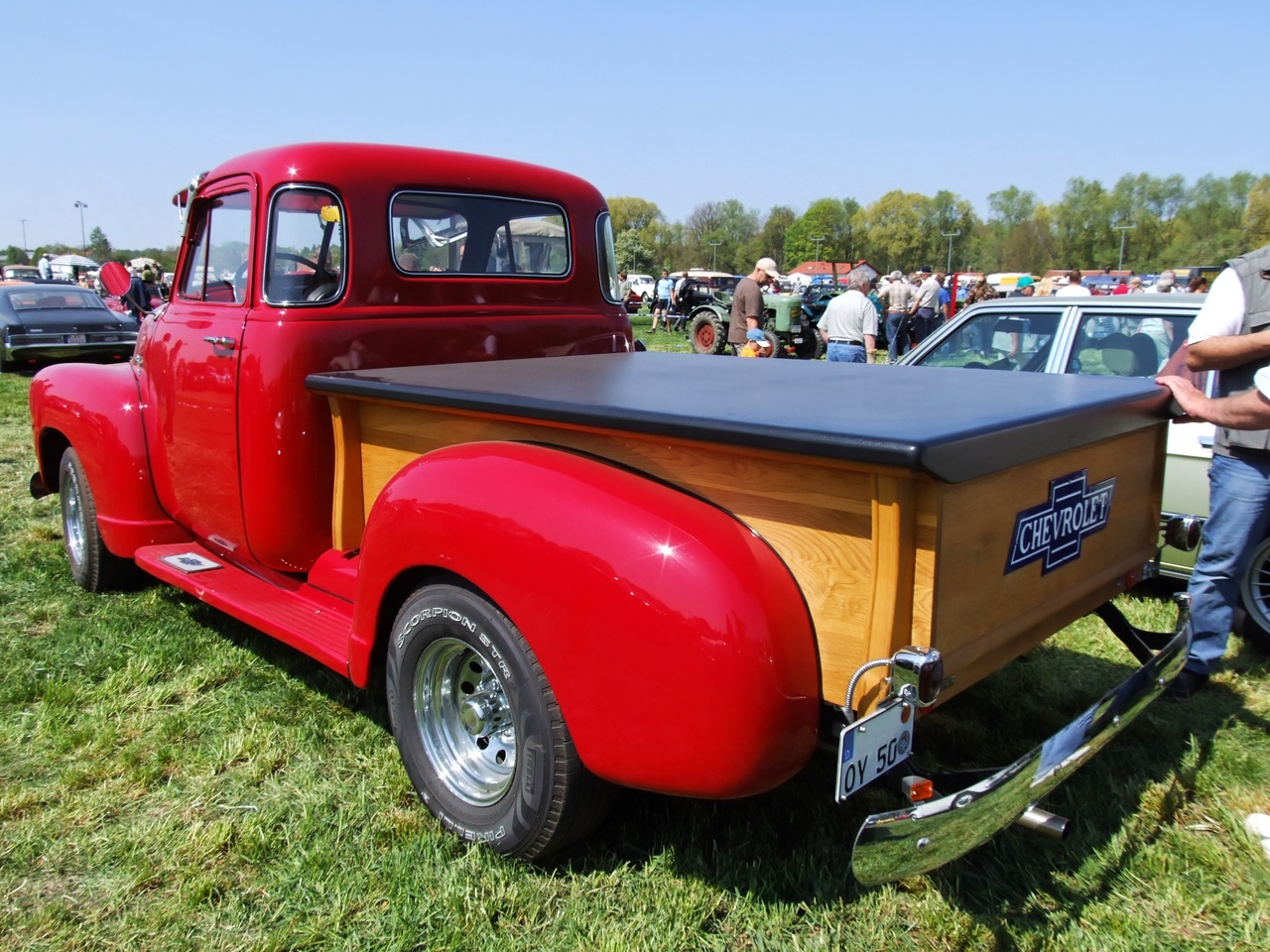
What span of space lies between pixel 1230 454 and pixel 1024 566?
5.17 feet

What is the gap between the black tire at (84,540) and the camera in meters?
4.30

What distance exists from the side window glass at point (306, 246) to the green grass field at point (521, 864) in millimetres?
1541

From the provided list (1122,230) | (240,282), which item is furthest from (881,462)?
(1122,230)

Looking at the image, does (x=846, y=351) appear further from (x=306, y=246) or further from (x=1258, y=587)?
(x=306, y=246)

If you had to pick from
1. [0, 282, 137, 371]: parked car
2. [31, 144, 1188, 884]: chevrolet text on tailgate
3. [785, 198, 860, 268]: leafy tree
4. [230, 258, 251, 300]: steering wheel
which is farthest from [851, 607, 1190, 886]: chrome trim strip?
[785, 198, 860, 268]: leafy tree

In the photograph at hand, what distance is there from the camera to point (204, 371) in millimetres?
3492

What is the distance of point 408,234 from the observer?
360 centimetres

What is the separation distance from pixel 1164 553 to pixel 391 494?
3640 millimetres

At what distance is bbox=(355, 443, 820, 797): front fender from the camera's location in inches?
73.0

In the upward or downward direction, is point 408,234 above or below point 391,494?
above

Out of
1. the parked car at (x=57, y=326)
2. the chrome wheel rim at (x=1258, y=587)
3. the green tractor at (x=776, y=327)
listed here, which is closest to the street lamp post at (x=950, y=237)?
the green tractor at (x=776, y=327)

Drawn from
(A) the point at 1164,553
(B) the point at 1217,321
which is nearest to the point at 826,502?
(B) the point at 1217,321

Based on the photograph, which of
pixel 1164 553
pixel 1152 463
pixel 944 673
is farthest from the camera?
pixel 1164 553

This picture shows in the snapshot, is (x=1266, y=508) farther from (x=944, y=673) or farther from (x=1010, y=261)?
(x=1010, y=261)
